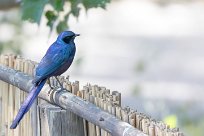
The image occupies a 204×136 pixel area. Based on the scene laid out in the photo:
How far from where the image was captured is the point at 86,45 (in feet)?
38.8

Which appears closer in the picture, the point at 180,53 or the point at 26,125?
the point at 26,125

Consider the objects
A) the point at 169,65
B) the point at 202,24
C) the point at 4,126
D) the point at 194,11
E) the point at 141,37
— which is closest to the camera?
the point at 4,126

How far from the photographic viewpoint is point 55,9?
4648mm

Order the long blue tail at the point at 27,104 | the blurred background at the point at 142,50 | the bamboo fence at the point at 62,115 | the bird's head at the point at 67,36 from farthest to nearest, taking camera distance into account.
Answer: the blurred background at the point at 142,50 → the bird's head at the point at 67,36 → the long blue tail at the point at 27,104 → the bamboo fence at the point at 62,115

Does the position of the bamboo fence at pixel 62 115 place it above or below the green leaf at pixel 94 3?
below

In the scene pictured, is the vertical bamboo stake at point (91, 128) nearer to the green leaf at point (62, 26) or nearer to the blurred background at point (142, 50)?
the green leaf at point (62, 26)

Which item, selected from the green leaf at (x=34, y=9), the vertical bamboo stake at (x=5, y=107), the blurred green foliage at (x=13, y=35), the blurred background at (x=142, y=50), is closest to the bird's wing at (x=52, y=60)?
the green leaf at (x=34, y=9)

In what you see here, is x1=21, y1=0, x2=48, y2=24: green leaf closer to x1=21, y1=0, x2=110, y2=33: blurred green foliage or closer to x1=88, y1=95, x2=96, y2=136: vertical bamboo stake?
x1=21, y1=0, x2=110, y2=33: blurred green foliage

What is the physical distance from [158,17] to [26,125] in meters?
10.2

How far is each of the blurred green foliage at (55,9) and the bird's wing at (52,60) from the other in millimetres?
226

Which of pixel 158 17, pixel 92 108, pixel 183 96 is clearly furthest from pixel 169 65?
Result: pixel 92 108

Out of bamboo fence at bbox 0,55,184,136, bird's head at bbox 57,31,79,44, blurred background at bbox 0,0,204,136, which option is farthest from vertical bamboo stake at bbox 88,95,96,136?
blurred background at bbox 0,0,204,136

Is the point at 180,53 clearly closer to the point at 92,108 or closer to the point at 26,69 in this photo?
the point at 26,69

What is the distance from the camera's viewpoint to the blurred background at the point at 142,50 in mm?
8664
